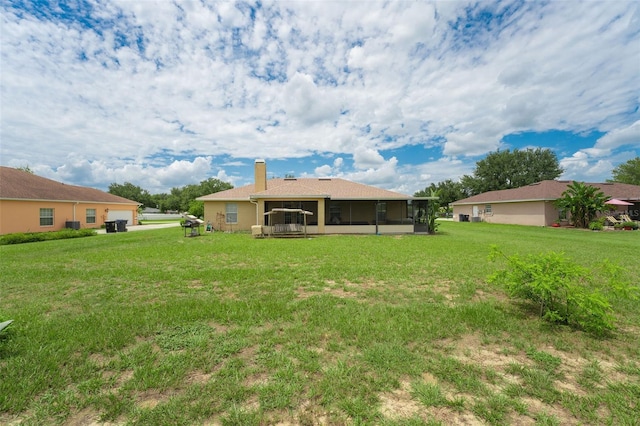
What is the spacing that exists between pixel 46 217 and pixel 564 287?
2815 cm

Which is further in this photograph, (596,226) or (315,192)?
(596,226)

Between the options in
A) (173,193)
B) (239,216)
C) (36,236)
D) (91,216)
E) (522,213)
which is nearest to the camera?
(36,236)

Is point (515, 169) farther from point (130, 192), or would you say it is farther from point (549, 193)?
point (130, 192)

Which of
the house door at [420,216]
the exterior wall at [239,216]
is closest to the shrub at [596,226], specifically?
the house door at [420,216]

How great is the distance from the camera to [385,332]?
3.73 meters

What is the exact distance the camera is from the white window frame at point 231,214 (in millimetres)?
19172

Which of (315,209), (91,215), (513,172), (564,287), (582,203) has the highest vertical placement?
(513,172)

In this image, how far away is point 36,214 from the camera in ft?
61.9

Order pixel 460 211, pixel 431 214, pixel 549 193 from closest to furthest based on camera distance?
pixel 431 214
pixel 549 193
pixel 460 211

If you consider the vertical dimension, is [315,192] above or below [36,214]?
above

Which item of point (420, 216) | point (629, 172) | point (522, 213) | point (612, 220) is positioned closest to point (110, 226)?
point (420, 216)

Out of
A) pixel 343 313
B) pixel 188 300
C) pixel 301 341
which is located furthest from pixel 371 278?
pixel 188 300

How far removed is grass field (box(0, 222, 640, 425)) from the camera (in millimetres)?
2346

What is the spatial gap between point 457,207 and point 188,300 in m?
37.2
